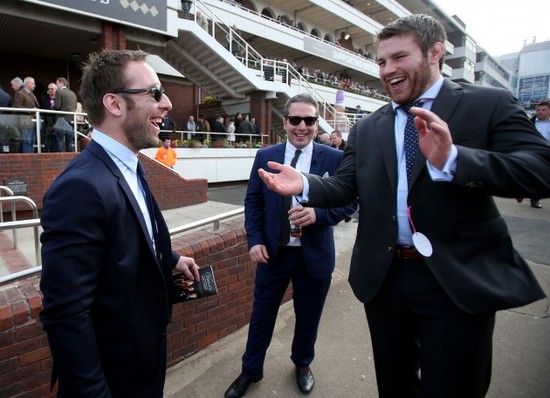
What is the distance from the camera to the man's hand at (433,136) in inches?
49.5

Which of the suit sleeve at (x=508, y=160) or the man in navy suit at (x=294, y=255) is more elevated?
the suit sleeve at (x=508, y=160)

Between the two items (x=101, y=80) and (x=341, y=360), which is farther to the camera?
(x=341, y=360)

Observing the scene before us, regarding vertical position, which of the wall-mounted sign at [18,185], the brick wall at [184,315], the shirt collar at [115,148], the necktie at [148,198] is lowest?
the brick wall at [184,315]

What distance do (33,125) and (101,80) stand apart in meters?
6.97

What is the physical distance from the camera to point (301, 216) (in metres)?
2.27

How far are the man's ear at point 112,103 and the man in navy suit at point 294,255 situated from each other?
1.32 metres

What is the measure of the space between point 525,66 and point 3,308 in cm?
9976

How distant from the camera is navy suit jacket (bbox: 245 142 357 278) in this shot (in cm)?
257

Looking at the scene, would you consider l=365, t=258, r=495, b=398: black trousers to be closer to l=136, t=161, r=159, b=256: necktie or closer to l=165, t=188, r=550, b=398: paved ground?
l=165, t=188, r=550, b=398: paved ground

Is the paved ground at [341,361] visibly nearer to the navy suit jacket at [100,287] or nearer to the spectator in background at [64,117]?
the navy suit jacket at [100,287]

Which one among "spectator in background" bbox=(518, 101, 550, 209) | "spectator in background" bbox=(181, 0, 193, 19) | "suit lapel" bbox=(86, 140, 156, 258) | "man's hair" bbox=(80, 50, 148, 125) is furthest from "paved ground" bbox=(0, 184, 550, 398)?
"spectator in background" bbox=(181, 0, 193, 19)

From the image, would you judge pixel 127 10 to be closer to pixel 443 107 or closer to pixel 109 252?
pixel 109 252

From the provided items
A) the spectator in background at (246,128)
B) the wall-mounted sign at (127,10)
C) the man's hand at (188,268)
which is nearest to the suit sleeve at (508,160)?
the man's hand at (188,268)

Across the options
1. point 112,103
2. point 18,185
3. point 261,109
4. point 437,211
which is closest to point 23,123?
point 18,185
